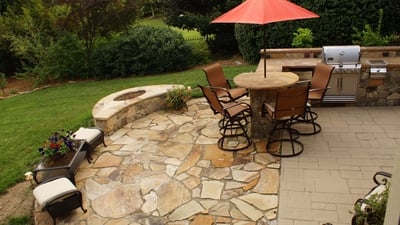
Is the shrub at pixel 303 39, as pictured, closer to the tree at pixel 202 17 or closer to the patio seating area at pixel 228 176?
the patio seating area at pixel 228 176

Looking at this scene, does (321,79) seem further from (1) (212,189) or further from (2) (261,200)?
(1) (212,189)

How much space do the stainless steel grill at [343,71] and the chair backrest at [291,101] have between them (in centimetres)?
180

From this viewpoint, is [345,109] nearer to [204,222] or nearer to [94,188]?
[204,222]

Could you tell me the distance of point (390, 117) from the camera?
5.78 m

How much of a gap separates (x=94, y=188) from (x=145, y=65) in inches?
278

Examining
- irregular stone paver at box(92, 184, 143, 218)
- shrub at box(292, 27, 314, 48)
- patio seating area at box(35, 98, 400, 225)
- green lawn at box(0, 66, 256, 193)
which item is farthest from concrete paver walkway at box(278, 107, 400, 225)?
green lawn at box(0, 66, 256, 193)

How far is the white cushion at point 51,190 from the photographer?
354cm

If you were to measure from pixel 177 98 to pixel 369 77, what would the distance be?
3.68 meters

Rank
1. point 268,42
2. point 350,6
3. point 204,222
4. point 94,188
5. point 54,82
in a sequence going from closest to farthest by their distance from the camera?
point 204,222 → point 94,188 → point 350,6 → point 268,42 → point 54,82

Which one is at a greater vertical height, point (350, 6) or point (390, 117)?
point (350, 6)

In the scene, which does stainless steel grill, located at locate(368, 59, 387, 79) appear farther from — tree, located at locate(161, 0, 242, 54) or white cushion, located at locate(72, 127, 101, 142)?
tree, located at locate(161, 0, 242, 54)

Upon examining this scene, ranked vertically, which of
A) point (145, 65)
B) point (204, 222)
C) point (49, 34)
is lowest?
point (204, 222)

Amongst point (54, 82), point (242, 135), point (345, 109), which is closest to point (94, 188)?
point (242, 135)

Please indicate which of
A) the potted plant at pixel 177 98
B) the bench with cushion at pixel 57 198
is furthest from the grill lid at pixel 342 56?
the bench with cushion at pixel 57 198
